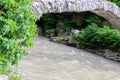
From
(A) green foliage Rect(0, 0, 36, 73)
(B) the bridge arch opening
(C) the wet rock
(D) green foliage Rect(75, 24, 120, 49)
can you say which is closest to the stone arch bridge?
(D) green foliage Rect(75, 24, 120, 49)

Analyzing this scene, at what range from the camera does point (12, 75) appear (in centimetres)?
441

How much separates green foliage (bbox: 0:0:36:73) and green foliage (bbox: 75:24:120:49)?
7.10 metres

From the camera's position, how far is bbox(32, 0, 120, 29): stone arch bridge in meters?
6.44

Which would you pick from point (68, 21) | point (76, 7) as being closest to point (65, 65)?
point (76, 7)

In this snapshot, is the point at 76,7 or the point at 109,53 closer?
the point at 76,7

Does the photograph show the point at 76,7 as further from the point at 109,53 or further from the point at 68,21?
the point at 68,21

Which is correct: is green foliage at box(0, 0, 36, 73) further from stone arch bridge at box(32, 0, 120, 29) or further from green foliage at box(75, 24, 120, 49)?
green foliage at box(75, 24, 120, 49)

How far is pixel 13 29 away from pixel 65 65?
17.9 feet

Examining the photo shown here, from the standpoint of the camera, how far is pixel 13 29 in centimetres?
346

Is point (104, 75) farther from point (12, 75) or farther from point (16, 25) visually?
point (16, 25)

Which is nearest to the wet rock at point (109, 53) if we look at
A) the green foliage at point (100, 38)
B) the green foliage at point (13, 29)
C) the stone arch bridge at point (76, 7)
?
the green foliage at point (100, 38)

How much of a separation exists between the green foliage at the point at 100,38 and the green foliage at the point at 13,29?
23.3ft

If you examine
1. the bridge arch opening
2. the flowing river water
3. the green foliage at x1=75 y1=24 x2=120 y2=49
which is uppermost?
the bridge arch opening

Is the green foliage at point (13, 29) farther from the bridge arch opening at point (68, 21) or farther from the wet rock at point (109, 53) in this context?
the bridge arch opening at point (68, 21)
